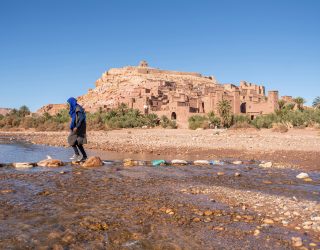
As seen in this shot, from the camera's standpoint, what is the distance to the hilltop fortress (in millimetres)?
50688

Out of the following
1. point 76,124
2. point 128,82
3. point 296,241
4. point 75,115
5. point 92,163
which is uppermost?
point 128,82

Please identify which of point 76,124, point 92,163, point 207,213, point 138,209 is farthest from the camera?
point 76,124

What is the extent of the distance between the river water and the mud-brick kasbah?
3790 cm

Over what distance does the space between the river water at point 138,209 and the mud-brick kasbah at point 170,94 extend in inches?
1492

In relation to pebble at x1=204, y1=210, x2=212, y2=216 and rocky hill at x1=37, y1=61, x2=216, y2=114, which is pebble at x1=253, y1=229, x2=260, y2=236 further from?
rocky hill at x1=37, y1=61, x2=216, y2=114

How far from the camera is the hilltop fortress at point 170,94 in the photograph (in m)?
50.7

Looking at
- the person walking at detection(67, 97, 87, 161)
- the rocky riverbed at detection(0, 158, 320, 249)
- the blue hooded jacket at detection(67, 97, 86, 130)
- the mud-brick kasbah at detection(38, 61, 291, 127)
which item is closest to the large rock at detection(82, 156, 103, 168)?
the person walking at detection(67, 97, 87, 161)

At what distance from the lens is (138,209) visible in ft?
15.7

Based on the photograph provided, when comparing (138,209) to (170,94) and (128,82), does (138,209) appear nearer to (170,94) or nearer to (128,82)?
(170,94)

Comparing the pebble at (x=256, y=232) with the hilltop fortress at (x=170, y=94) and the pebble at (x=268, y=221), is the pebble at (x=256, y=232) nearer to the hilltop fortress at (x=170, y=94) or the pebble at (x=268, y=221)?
the pebble at (x=268, y=221)

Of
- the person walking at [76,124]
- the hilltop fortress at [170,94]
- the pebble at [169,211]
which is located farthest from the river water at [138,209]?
the hilltop fortress at [170,94]

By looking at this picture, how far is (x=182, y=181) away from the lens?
7172mm

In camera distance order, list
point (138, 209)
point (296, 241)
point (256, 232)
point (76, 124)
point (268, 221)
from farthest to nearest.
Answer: point (76, 124), point (138, 209), point (268, 221), point (256, 232), point (296, 241)

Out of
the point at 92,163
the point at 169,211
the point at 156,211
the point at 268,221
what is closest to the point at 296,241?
the point at 268,221
